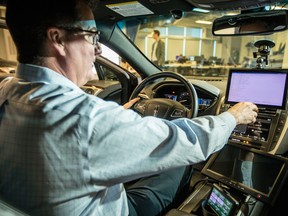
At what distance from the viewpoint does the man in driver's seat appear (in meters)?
0.64

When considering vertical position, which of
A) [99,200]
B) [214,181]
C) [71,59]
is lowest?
[214,181]

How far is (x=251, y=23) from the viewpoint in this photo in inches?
52.6

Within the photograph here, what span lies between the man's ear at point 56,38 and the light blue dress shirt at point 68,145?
9 cm

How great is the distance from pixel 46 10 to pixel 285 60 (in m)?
2.18

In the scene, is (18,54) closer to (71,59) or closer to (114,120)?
(71,59)

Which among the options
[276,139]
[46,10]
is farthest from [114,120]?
[276,139]

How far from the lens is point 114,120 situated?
671 millimetres

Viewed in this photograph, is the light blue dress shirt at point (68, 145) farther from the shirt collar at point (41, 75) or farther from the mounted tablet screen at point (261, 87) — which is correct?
the mounted tablet screen at point (261, 87)

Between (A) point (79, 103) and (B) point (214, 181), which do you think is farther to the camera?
(B) point (214, 181)

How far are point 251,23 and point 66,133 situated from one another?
1.12 meters

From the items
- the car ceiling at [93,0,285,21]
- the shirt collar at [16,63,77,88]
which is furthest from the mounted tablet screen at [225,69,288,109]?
the shirt collar at [16,63,77,88]

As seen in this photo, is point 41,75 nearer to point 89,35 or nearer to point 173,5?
point 89,35

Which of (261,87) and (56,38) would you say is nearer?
(56,38)

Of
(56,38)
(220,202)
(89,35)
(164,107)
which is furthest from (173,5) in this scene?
(220,202)
